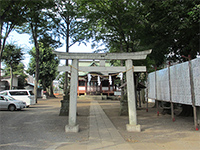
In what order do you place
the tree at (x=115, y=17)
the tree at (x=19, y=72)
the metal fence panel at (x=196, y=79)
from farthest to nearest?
the tree at (x=19, y=72)
the tree at (x=115, y=17)
the metal fence panel at (x=196, y=79)

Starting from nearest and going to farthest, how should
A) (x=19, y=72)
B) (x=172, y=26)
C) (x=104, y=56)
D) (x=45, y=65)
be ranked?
(x=104, y=56)
(x=172, y=26)
(x=19, y=72)
(x=45, y=65)

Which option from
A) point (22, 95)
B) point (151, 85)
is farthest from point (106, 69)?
point (22, 95)

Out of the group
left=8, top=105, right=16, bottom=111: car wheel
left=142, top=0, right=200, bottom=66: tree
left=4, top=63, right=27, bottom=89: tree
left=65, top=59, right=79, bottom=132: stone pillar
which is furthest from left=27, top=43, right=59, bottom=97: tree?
left=65, top=59, right=79, bottom=132: stone pillar

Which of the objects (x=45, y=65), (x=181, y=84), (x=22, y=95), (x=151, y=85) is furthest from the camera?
(x=45, y=65)

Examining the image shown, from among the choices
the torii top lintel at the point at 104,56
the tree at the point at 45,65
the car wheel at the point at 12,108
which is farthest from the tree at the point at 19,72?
the torii top lintel at the point at 104,56

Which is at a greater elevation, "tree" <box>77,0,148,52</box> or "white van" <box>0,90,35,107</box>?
"tree" <box>77,0,148,52</box>

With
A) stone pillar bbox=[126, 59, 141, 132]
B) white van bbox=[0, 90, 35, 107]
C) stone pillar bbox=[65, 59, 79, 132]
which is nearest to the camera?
stone pillar bbox=[65, 59, 79, 132]

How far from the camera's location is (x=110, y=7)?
544 inches

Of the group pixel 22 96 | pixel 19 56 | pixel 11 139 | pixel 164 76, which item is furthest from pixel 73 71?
pixel 19 56

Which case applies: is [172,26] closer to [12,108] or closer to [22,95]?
[12,108]

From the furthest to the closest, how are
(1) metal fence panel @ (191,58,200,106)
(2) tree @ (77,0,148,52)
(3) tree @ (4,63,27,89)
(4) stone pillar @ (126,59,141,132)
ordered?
(3) tree @ (4,63,27,89)
(2) tree @ (77,0,148,52)
(4) stone pillar @ (126,59,141,132)
(1) metal fence panel @ (191,58,200,106)

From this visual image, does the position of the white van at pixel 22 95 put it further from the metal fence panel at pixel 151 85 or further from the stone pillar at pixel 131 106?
the stone pillar at pixel 131 106

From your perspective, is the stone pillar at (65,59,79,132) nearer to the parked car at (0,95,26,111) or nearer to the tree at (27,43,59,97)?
the parked car at (0,95,26,111)

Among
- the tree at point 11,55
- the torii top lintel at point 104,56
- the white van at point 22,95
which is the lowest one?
the white van at point 22,95
